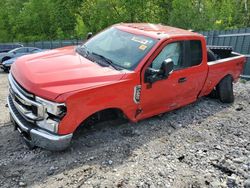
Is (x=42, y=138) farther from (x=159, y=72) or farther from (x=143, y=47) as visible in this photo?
(x=143, y=47)

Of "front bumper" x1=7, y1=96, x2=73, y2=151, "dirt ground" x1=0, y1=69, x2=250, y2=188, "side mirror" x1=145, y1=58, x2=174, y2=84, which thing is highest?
"side mirror" x1=145, y1=58, x2=174, y2=84

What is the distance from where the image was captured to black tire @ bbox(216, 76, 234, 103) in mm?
6562

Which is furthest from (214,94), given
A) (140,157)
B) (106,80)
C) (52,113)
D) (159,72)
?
(52,113)

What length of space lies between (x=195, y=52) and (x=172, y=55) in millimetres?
691

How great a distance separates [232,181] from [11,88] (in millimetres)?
3436

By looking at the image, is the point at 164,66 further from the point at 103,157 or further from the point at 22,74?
the point at 22,74

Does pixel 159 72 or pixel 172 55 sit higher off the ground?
pixel 172 55

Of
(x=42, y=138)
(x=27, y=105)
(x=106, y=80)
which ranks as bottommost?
(x=42, y=138)

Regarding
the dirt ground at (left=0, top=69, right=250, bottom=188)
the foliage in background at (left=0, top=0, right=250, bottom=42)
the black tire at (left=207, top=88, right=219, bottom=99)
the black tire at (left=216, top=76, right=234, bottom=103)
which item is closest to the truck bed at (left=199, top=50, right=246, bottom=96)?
the black tire at (left=216, top=76, right=234, bottom=103)

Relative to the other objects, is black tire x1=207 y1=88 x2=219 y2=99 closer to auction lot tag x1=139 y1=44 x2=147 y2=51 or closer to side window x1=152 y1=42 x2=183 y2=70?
side window x1=152 y1=42 x2=183 y2=70

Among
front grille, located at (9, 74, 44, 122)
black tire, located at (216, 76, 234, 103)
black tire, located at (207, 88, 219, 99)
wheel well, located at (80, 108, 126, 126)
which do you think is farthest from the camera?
black tire, located at (207, 88, 219, 99)

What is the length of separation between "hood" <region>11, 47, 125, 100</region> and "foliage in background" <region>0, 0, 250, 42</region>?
54.8ft

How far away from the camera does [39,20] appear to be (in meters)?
35.2

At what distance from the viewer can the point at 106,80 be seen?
13.1ft
